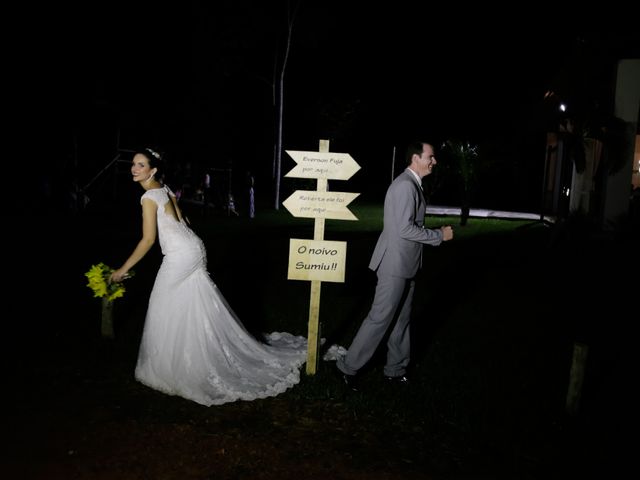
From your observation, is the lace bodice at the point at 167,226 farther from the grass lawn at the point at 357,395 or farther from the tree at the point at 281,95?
the tree at the point at 281,95

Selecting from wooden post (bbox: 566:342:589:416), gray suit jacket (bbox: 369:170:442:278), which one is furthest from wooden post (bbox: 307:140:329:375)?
wooden post (bbox: 566:342:589:416)

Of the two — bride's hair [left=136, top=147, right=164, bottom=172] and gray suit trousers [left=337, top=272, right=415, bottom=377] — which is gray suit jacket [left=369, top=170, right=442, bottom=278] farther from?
bride's hair [left=136, top=147, right=164, bottom=172]

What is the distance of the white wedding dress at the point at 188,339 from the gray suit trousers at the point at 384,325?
2.08 feet

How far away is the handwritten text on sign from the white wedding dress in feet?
2.93

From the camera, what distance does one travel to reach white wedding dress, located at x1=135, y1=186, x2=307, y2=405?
5539 millimetres

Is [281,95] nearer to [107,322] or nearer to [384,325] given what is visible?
[107,322]

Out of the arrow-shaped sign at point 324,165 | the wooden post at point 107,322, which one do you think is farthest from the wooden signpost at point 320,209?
the wooden post at point 107,322

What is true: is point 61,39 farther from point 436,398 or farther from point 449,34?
point 436,398

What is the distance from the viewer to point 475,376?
6.13m

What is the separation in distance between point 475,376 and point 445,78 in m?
46.1

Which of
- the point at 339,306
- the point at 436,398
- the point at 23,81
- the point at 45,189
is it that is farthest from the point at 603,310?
the point at 23,81

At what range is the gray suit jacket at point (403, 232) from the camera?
5.34 meters

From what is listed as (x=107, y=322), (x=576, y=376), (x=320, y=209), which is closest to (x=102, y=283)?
(x=107, y=322)

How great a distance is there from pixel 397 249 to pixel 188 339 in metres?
2.06
